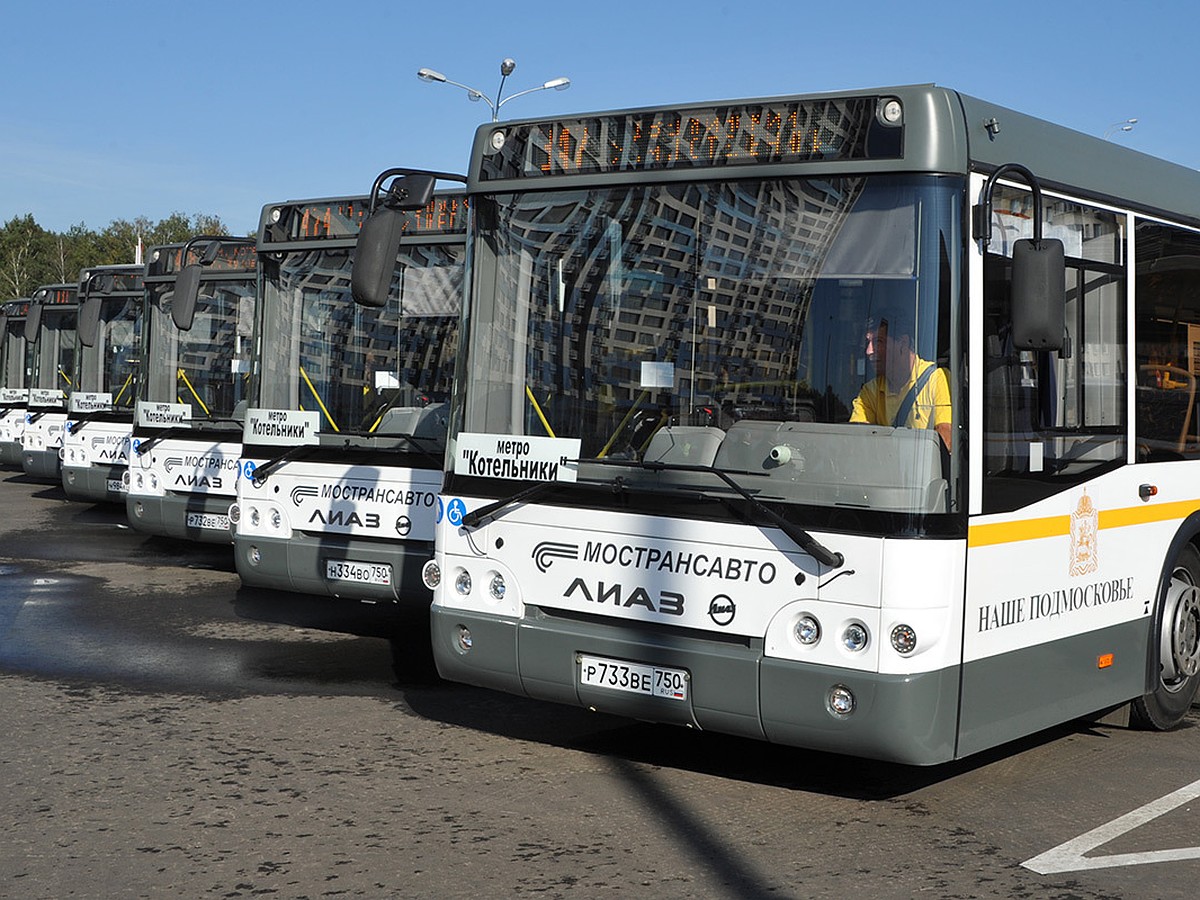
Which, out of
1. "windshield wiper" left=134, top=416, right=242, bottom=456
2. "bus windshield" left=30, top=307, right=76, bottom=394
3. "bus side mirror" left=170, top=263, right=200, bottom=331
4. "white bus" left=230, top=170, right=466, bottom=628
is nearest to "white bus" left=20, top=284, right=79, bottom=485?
"bus windshield" left=30, top=307, right=76, bottom=394

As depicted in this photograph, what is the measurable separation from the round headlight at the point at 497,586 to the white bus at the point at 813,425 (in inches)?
0.6

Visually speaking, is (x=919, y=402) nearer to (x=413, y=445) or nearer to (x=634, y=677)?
(x=634, y=677)

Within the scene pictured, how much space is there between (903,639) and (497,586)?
1.92 m

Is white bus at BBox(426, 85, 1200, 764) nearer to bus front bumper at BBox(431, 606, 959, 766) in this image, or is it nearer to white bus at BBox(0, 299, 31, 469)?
bus front bumper at BBox(431, 606, 959, 766)

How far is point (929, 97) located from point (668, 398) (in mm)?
1578

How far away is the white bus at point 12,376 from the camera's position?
23250 millimetres

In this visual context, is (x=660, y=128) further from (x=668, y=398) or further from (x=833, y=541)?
(x=833, y=541)

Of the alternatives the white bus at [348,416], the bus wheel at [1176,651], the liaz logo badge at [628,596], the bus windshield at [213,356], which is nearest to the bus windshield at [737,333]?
the liaz logo badge at [628,596]

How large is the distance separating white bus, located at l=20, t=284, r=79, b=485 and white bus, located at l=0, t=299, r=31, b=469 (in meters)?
1.09

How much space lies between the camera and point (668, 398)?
6402 mm

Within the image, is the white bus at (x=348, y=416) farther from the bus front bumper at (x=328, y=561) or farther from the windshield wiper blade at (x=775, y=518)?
the windshield wiper blade at (x=775, y=518)

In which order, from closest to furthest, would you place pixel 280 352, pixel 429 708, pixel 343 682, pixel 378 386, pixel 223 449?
pixel 429 708 → pixel 343 682 → pixel 378 386 → pixel 280 352 → pixel 223 449

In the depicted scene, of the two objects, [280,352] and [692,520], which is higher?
[280,352]

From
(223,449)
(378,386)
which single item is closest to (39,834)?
(378,386)
